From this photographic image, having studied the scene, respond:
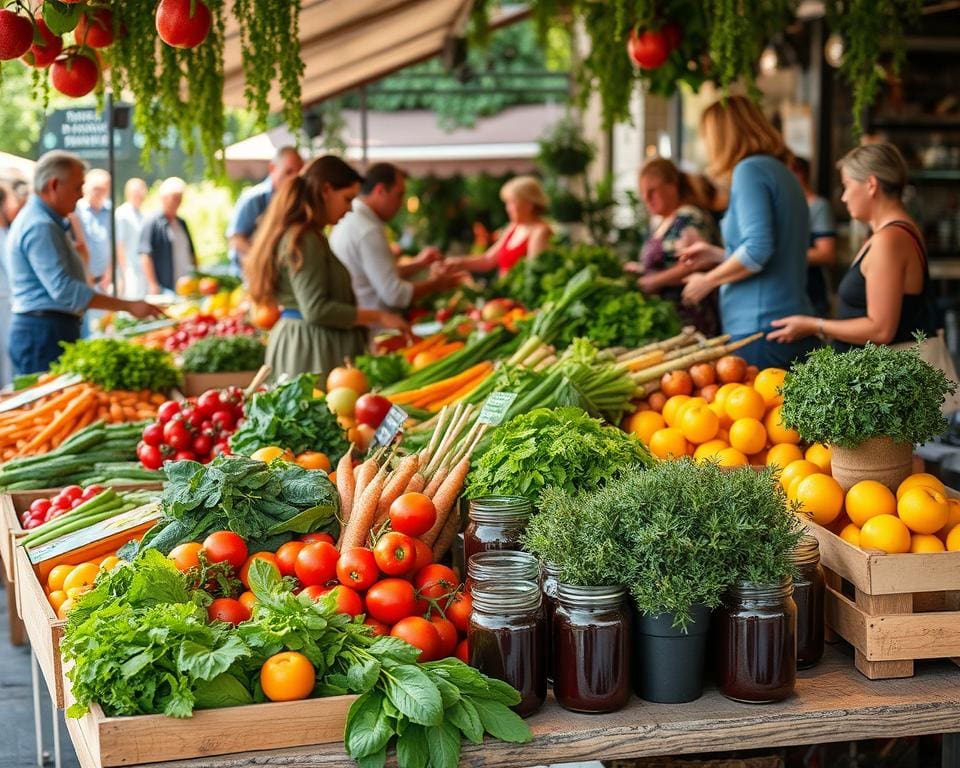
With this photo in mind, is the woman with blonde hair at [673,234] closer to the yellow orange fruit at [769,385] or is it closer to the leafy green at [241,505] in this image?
the yellow orange fruit at [769,385]

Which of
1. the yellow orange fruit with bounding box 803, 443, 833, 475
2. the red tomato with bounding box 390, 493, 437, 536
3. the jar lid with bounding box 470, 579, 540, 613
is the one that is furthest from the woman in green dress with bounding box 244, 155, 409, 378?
the jar lid with bounding box 470, 579, 540, 613

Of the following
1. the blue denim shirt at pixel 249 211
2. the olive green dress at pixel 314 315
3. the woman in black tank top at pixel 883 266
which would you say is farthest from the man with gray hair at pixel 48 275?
the woman in black tank top at pixel 883 266

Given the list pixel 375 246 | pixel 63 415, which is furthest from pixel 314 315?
pixel 63 415

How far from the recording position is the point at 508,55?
15.9m

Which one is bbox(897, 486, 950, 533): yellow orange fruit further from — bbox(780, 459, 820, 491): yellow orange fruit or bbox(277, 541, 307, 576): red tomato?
bbox(277, 541, 307, 576): red tomato

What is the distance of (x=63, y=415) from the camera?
4707 millimetres

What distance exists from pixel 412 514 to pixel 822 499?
87cm

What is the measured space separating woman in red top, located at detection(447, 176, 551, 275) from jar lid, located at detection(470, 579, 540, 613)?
5.59m

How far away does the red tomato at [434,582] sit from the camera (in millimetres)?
2439

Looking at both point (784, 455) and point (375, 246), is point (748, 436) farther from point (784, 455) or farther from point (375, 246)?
point (375, 246)

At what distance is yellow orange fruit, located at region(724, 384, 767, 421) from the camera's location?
3.08 m

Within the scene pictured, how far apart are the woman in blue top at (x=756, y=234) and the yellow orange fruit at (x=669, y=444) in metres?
1.52

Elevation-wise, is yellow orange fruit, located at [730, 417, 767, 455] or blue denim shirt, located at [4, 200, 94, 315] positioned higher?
blue denim shirt, located at [4, 200, 94, 315]

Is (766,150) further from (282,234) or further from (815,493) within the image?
(815,493)
